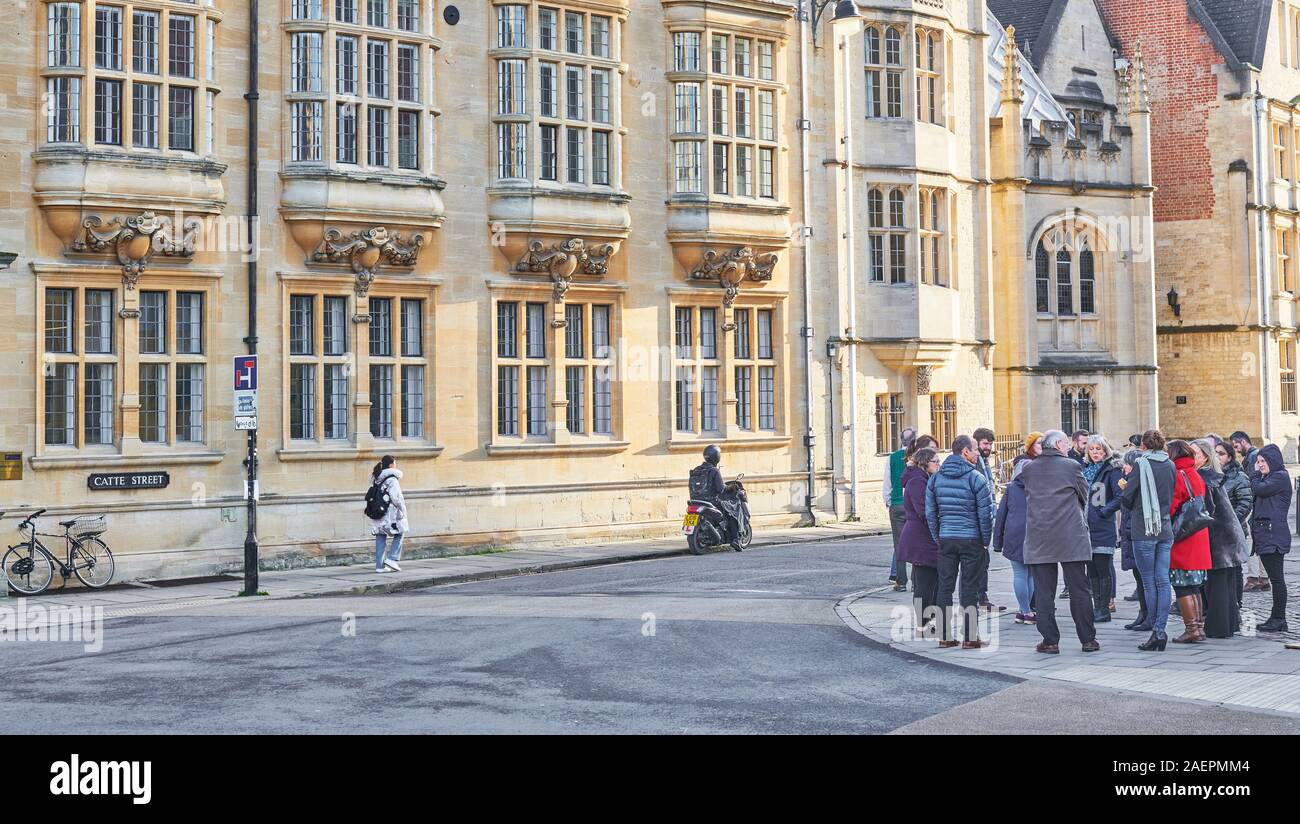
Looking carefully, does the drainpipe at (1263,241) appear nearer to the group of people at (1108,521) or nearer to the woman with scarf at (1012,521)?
the group of people at (1108,521)

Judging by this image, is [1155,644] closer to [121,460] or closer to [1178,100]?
[121,460]

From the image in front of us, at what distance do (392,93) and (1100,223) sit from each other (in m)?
20.9

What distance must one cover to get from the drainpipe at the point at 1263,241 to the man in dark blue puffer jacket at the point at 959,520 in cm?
3449

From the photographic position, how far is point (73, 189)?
20.2m

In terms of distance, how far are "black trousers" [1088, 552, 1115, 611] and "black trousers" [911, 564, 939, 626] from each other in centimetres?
187

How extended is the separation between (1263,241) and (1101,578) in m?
33.1

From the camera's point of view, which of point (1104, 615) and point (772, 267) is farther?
point (772, 267)

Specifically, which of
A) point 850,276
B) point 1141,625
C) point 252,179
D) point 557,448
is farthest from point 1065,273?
point 1141,625

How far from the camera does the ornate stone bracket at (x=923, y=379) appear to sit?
3078 centimetres

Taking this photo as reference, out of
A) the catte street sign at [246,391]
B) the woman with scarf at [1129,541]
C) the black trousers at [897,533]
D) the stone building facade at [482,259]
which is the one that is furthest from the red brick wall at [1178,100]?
the catte street sign at [246,391]

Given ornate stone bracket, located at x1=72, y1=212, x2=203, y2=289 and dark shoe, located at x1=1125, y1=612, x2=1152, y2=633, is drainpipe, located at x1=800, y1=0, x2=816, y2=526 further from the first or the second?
dark shoe, located at x1=1125, y1=612, x2=1152, y2=633

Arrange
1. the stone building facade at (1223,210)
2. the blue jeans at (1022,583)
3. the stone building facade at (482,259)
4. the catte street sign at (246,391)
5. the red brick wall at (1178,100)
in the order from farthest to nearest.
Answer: the red brick wall at (1178,100), the stone building facade at (1223,210), the stone building facade at (482,259), the catte street sign at (246,391), the blue jeans at (1022,583)

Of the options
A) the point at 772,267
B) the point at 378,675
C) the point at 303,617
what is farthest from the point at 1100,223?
the point at 378,675

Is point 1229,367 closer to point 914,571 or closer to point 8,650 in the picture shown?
point 914,571
